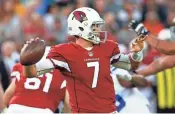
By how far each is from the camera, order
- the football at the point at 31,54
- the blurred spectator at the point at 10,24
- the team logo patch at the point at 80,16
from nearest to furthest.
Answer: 1. the football at the point at 31,54
2. the team logo patch at the point at 80,16
3. the blurred spectator at the point at 10,24

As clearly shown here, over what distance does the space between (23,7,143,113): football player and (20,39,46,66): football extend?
74 mm

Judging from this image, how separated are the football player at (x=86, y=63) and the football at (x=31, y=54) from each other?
0.24 feet

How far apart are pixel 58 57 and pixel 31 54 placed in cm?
27

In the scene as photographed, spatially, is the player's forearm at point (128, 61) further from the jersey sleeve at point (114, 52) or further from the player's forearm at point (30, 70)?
the player's forearm at point (30, 70)

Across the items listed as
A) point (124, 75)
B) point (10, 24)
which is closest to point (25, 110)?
point (124, 75)

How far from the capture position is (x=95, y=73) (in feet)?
19.6

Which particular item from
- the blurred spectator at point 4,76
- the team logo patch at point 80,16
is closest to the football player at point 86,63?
the team logo patch at point 80,16

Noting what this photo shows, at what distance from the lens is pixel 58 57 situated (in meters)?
5.88

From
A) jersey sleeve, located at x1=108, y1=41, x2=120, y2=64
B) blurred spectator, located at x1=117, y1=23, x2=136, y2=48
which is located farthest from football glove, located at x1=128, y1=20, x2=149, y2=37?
blurred spectator, located at x1=117, y1=23, x2=136, y2=48

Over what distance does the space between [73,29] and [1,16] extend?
6.56 metres

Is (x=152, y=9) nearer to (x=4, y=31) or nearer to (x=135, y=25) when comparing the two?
(x=4, y=31)

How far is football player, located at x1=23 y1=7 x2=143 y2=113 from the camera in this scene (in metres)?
5.93

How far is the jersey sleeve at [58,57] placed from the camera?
Answer: 5.87m

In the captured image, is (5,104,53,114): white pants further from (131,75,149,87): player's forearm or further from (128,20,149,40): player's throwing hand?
(128,20,149,40): player's throwing hand
